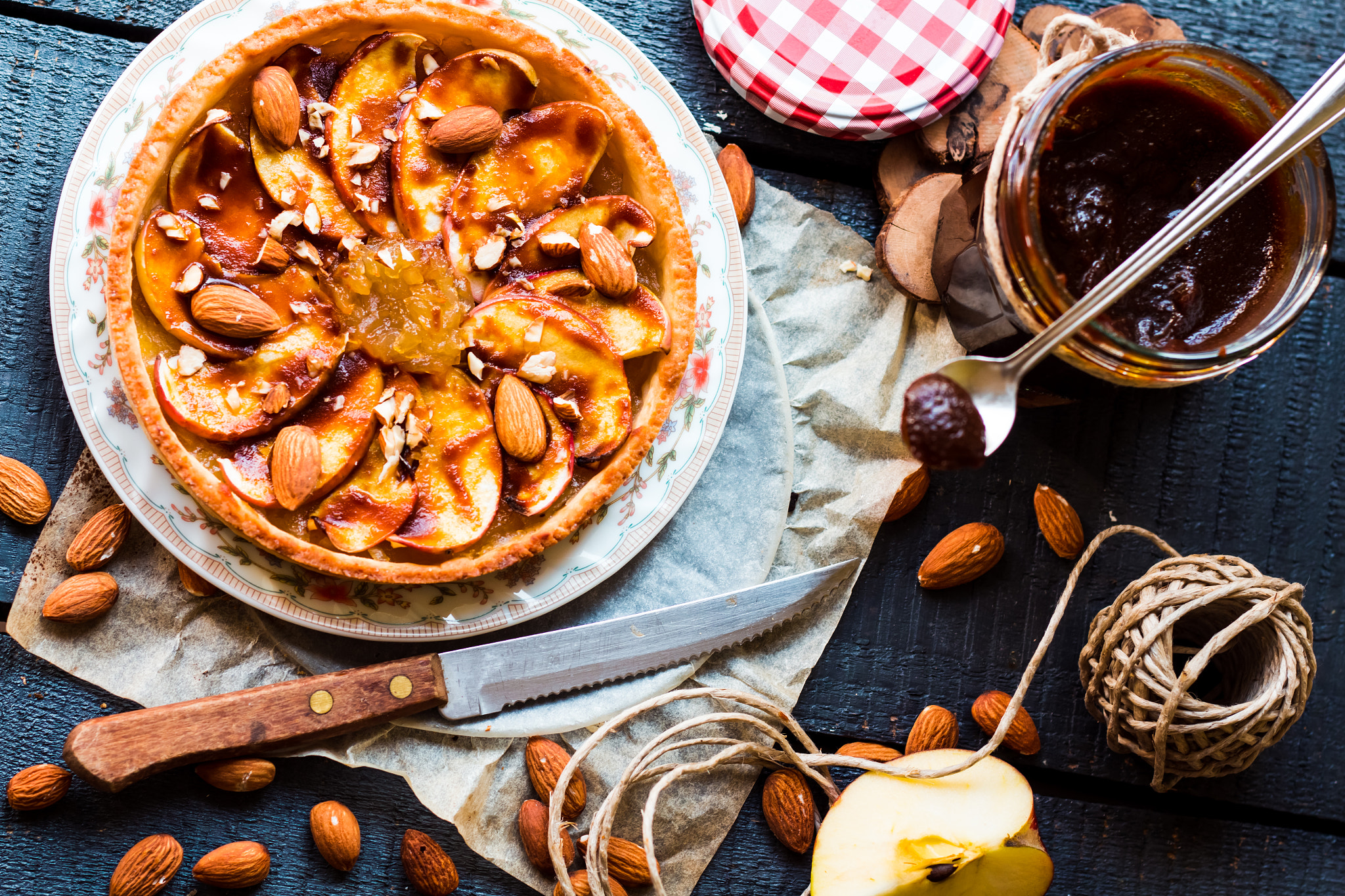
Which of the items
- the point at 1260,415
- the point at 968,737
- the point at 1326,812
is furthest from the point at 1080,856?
the point at 1260,415

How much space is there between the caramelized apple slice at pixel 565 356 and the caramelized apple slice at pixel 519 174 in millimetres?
140

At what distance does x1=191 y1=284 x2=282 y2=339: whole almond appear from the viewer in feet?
5.90

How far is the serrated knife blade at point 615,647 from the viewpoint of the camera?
6.92ft

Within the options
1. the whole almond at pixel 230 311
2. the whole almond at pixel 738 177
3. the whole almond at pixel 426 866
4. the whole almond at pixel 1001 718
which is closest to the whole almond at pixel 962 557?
the whole almond at pixel 1001 718

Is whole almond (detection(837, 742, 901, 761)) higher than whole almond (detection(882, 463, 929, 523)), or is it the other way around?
whole almond (detection(882, 463, 929, 523))

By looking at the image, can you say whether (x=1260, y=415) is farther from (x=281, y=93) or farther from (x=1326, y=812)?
(x=281, y=93)

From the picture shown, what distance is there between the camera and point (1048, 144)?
65.6 inches

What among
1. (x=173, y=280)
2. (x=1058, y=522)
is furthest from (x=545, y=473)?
(x=1058, y=522)

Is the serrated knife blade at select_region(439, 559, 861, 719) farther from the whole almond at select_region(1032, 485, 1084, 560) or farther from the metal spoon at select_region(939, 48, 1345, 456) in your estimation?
the metal spoon at select_region(939, 48, 1345, 456)

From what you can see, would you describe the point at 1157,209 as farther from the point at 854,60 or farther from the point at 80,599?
the point at 80,599

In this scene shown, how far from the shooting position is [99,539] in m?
2.08

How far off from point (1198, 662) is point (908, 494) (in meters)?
0.73

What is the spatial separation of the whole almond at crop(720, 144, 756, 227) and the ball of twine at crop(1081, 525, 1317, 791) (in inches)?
47.3

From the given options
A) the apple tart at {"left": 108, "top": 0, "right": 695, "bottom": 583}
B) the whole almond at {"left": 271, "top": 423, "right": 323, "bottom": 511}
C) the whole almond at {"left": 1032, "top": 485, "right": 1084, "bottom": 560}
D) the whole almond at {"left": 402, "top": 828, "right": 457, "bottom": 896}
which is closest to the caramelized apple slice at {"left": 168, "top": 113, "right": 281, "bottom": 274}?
the apple tart at {"left": 108, "top": 0, "right": 695, "bottom": 583}
